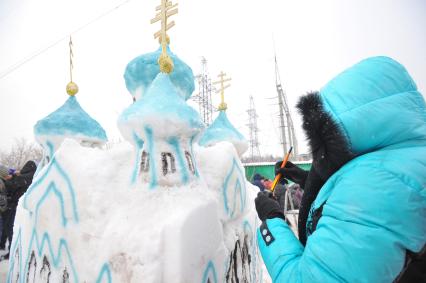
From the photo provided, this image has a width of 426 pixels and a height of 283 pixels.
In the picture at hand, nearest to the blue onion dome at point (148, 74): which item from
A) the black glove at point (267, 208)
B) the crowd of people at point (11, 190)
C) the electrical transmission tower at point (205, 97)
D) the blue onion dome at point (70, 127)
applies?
the blue onion dome at point (70, 127)

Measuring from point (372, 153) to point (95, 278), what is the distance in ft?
6.12

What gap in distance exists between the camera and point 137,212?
1.98 m

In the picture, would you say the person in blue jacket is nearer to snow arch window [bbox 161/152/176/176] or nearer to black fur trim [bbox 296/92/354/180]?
black fur trim [bbox 296/92/354/180]

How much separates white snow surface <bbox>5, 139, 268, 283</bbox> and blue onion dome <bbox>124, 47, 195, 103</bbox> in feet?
2.34

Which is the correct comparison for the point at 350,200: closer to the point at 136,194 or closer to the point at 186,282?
the point at 186,282

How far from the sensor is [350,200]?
0.98 meters

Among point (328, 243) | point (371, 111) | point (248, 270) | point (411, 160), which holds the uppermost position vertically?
point (371, 111)

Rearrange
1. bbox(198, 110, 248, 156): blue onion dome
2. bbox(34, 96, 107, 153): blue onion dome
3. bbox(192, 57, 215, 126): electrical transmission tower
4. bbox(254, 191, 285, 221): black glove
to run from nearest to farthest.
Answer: bbox(254, 191, 285, 221): black glove, bbox(34, 96, 107, 153): blue onion dome, bbox(198, 110, 248, 156): blue onion dome, bbox(192, 57, 215, 126): electrical transmission tower

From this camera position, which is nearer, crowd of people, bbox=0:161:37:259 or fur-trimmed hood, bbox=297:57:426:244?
fur-trimmed hood, bbox=297:57:426:244

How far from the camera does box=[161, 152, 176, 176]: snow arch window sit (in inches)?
83.7

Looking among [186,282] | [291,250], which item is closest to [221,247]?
[186,282]

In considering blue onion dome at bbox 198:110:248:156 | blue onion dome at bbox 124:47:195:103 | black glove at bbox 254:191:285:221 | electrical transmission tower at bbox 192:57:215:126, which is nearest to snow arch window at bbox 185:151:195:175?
black glove at bbox 254:191:285:221

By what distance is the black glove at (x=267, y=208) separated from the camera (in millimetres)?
1468

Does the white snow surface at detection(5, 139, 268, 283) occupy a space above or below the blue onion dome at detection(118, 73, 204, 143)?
below
